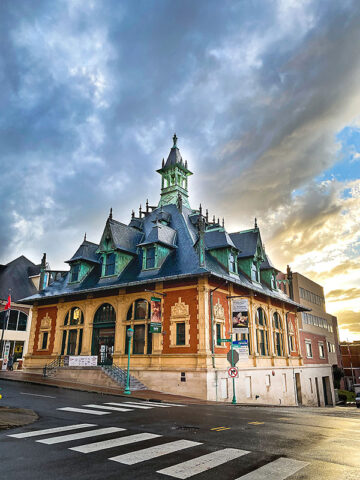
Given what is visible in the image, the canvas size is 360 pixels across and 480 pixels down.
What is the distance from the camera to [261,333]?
33781 millimetres

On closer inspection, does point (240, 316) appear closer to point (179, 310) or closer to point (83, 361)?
point (179, 310)

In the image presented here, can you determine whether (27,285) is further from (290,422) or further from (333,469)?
(333,469)

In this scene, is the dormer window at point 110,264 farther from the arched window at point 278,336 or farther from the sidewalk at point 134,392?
the arched window at point 278,336

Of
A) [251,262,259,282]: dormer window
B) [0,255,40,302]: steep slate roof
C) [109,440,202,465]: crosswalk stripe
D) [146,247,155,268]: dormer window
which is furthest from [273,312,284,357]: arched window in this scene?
[0,255,40,302]: steep slate roof

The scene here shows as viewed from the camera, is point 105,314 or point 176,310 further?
point 105,314

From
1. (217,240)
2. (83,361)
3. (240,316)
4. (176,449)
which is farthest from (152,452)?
(217,240)

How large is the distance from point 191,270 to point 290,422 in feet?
50.5

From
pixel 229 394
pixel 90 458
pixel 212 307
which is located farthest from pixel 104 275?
pixel 90 458

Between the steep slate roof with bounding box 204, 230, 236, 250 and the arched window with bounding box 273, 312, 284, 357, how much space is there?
436 inches

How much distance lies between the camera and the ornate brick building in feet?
86.3

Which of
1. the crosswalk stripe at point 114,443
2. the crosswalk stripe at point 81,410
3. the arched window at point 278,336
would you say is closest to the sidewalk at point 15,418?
the crosswalk stripe at point 81,410

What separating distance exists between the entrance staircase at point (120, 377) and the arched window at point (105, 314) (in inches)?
178

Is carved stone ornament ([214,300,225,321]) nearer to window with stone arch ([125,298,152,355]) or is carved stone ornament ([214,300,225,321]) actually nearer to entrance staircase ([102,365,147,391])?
window with stone arch ([125,298,152,355])

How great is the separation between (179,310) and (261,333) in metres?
10.8
